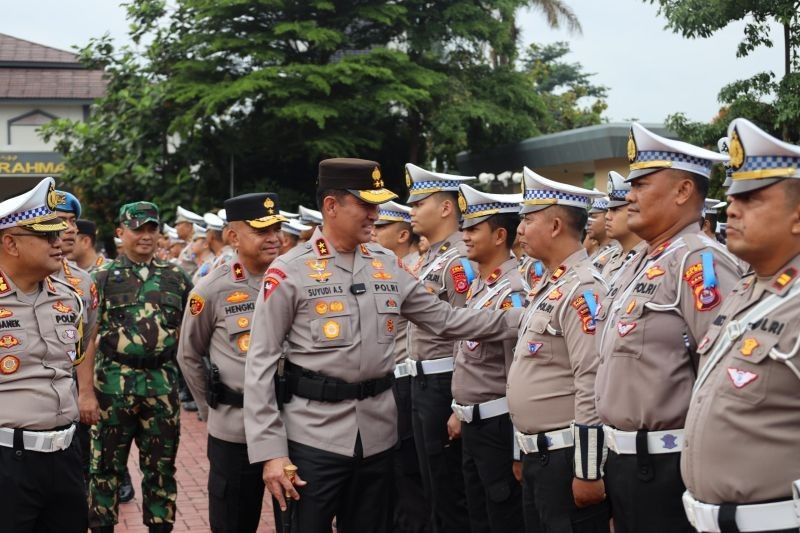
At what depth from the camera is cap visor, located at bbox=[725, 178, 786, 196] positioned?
11.1ft

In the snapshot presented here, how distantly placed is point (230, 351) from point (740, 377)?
3.52 metres

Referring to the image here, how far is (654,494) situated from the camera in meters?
4.01

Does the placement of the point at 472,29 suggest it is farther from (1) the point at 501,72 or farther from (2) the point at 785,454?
(2) the point at 785,454

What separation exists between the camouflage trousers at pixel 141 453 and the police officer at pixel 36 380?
185cm

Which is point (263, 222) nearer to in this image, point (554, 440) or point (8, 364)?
point (8, 364)

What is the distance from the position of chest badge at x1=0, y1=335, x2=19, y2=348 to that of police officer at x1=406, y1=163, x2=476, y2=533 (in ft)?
8.70

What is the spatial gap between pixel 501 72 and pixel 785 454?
23565 mm

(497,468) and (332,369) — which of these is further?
(497,468)

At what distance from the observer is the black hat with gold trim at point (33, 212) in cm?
508

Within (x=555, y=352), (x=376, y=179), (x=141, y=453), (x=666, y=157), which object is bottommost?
(x=141, y=453)

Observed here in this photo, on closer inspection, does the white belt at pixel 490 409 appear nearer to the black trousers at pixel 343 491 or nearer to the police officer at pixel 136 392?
the black trousers at pixel 343 491

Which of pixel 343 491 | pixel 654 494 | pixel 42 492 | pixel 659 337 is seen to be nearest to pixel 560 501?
pixel 654 494

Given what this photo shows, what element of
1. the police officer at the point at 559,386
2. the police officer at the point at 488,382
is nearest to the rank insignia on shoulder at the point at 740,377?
the police officer at the point at 559,386

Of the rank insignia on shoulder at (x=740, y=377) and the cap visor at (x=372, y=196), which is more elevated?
the cap visor at (x=372, y=196)
